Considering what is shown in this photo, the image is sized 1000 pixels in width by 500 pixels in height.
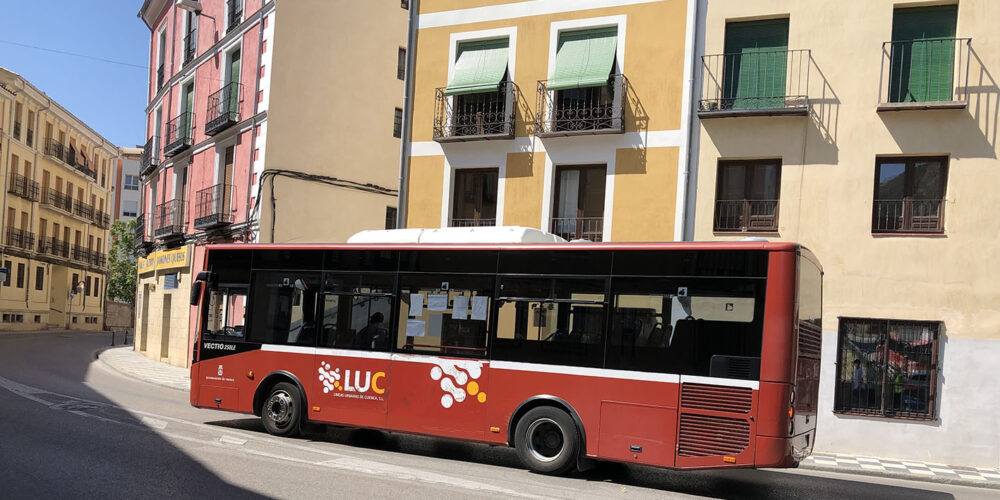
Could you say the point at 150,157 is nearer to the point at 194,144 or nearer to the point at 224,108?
the point at 194,144

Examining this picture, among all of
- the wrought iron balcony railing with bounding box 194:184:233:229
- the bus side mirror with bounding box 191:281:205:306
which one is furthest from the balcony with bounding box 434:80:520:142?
the wrought iron balcony railing with bounding box 194:184:233:229

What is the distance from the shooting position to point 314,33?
23.9 metres

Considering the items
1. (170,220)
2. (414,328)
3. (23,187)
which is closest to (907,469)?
(414,328)

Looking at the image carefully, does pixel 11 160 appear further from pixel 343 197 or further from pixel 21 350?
pixel 343 197

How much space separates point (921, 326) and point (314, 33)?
17.6 m

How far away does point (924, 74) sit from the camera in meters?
15.1

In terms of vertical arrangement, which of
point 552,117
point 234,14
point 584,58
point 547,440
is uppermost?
point 234,14

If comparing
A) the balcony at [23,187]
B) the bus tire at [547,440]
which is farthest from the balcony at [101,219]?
the bus tire at [547,440]

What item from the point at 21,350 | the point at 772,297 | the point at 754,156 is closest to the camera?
the point at 772,297

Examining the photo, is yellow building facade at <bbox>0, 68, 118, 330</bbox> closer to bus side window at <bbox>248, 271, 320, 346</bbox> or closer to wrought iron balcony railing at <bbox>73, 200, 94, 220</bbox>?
wrought iron balcony railing at <bbox>73, 200, 94, 220</bbox>

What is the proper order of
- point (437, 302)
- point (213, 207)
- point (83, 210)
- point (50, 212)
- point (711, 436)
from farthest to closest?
point (83, 210) → point (50, 212) → point (213, 207) → point (437, 302) → point (711, 436)

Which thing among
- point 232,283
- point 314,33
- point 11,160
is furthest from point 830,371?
point 11,160

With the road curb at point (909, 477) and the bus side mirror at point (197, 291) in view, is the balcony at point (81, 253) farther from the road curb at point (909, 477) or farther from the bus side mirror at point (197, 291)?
the road curb at point (909, 477)

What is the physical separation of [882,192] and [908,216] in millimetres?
638
